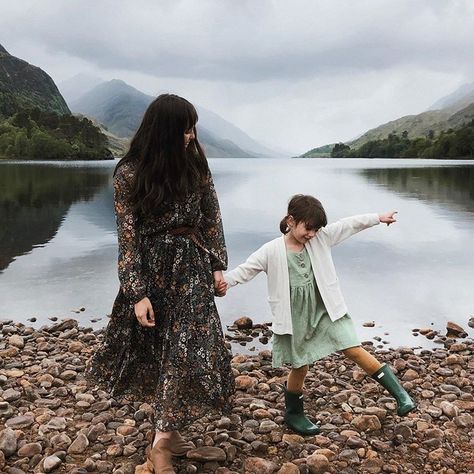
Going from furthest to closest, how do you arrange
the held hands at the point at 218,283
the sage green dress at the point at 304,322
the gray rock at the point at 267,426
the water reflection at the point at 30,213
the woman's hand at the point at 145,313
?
the water reflection at the point at 30,213 < the gray rock at the point at 267,426 < the sage green dress at the point at 304,322 < the held hands at the point at 218,283 < the woman's hand at the point at 145,313

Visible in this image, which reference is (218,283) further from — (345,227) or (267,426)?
(267,426)

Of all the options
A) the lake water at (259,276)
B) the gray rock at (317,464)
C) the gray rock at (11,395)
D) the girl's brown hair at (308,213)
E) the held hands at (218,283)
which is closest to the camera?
the gray rock at (317,464)

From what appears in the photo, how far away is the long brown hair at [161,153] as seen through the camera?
455 cm

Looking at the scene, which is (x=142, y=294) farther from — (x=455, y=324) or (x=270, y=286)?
(x=455, y=324)

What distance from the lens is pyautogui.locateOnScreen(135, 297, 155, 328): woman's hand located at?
4.52 metres

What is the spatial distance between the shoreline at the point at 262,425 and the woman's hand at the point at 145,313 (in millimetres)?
1182

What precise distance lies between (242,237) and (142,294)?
15242 mm

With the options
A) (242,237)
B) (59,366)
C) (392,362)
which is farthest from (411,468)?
(242,237)

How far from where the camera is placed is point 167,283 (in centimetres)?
471

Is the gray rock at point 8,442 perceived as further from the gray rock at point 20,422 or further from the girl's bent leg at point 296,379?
the girl's bent leg at point 296,379

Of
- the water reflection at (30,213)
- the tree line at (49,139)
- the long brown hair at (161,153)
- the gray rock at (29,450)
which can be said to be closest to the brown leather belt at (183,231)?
the long brown hair at (161,153)

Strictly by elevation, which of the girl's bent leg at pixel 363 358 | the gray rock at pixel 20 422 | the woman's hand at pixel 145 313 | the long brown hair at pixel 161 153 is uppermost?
the long brown hair at pixel 161 153

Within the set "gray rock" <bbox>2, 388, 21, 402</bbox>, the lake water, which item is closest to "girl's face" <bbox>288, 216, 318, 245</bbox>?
"gray rock" <bbox>2, 388, 21, 402</bbox>

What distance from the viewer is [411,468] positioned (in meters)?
4.91
